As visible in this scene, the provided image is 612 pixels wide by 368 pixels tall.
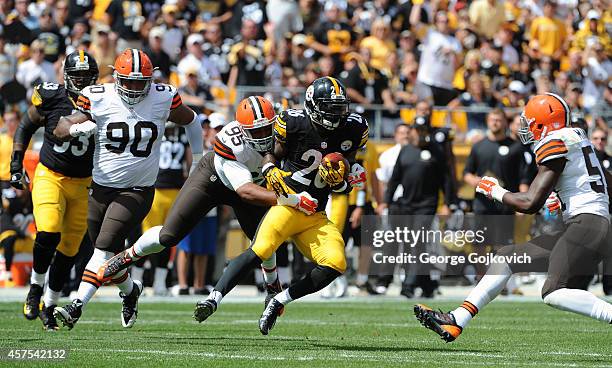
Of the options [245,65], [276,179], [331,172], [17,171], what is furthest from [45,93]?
[245,65]

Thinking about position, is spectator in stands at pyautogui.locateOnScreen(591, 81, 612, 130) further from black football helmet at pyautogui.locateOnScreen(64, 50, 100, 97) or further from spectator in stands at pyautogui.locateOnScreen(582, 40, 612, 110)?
black football helmet at pyautogui.locateOnScreen(64, 50, 100, 97)

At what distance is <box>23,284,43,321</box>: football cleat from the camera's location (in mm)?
8922

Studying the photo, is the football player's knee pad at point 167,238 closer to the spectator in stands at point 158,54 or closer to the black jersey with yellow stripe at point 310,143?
the black jersey with yellow stripe at point 310,143

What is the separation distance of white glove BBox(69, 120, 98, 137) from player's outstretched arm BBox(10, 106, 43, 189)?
2.75 ft

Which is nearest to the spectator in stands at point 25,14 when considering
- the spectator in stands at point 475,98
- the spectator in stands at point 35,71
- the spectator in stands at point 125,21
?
the spectator in stands at point 125,21

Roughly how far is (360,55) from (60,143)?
785cm

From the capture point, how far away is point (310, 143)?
8086 millimetres

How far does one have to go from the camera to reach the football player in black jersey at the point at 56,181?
8844 mm

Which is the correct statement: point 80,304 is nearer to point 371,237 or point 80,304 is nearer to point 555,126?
point 555,126

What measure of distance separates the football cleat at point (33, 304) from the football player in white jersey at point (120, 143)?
0.67m

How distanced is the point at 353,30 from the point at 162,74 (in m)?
3.43

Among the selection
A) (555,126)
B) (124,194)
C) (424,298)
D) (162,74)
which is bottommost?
(424,298)

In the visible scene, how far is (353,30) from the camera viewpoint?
17.6m

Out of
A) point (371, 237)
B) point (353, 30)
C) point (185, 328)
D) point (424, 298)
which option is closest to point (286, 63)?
point (353, 30)
